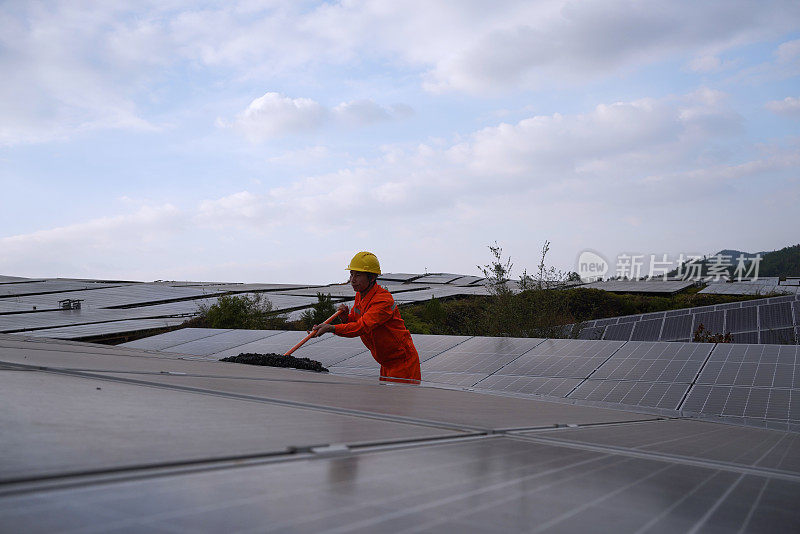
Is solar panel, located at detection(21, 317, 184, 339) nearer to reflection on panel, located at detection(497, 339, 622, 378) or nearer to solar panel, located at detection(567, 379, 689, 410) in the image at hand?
reflection on panel, located at detection(497, 339, 622, 378)

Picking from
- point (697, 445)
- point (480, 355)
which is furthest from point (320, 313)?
point (697, 445)

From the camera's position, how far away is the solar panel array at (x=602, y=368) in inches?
248

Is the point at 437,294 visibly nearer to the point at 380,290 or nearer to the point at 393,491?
the point at 380,290

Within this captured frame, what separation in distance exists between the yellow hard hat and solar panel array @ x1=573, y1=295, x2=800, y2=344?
10319 millimetres

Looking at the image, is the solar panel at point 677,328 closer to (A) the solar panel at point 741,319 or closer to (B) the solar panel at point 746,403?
(A) the solar panel at point 741,319

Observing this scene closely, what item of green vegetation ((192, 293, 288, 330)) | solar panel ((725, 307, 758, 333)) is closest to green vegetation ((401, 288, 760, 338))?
solar panel ((725, 307, 758, 333))

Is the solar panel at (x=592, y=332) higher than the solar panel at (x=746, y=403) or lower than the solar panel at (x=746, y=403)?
lower

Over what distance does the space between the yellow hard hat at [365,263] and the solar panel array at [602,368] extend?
5.23 feet

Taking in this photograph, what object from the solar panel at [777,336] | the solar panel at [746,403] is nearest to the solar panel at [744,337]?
the solar panel at [777,336]

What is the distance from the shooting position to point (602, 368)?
7.80m

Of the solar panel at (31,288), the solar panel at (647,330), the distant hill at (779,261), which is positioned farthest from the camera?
the distant hill at (779,261)

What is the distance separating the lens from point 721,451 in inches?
102

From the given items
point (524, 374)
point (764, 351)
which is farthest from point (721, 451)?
point (764, 351)

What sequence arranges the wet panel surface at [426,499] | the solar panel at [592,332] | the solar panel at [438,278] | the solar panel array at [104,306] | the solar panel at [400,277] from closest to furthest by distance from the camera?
the wet panel surface at [426,499]
the solar panel at [592,332]
the solar panel array at [104,306]
the solar panel at [438,278]
the solar panel at [400,277]
